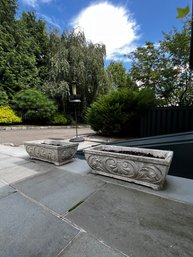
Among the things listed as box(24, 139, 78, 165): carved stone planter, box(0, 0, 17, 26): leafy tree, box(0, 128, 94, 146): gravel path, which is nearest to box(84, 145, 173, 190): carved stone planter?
box(24, 139, 78, 165): carved stone planter

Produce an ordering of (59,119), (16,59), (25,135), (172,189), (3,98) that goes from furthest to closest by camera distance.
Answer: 1. (59,119)
2. (16,59)
3. (3,98)
4. (25,135)
5. (172,189)

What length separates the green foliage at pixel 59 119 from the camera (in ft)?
40.6

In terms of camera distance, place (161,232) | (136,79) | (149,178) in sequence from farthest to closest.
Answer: (136,79) → (149,178) → (161,232)

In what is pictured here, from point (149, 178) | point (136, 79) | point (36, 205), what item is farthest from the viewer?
point (136, 79)

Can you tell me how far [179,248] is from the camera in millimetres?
1089

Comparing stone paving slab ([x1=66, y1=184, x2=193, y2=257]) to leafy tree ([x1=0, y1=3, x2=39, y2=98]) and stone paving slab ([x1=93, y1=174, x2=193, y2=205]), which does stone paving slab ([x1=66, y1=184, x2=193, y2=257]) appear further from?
leafy tree ([x1=0, y1=3, x2=39, y2=98])

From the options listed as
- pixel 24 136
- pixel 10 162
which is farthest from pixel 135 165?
pixel 24 136

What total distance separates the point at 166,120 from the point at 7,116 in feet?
33.2

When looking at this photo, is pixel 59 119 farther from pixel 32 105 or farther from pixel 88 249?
pixel 88 249

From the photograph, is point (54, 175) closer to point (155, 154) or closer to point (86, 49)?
point (155, 154)

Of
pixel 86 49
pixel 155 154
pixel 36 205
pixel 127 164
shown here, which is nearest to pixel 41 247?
pixel 36 205

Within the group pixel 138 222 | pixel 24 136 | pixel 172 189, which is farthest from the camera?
pixel 24 136

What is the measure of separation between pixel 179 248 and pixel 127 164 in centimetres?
107

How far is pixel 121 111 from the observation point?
535cm
